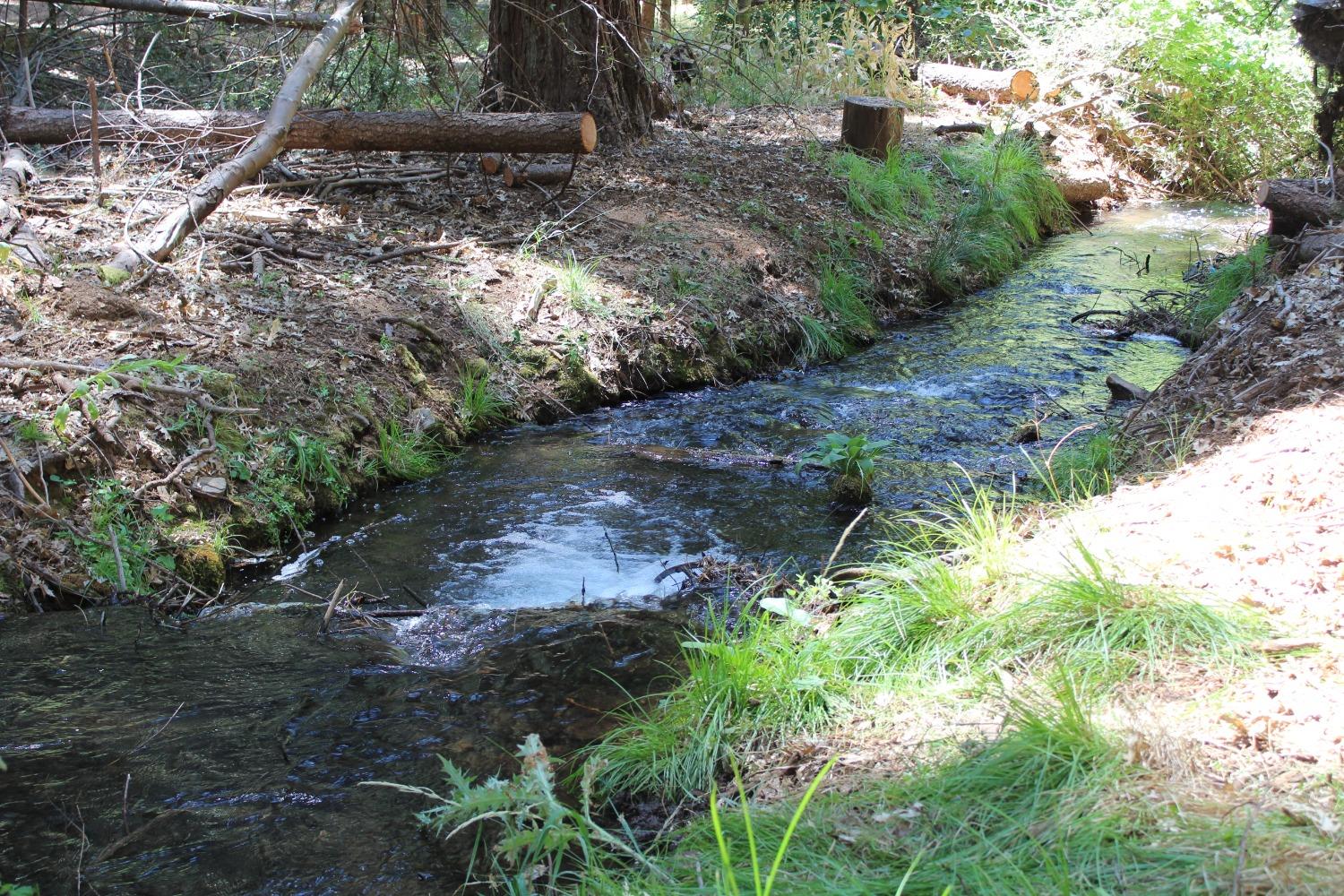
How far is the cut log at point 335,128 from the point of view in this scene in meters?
7.02

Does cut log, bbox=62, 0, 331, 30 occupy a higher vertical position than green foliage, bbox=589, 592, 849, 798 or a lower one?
higher

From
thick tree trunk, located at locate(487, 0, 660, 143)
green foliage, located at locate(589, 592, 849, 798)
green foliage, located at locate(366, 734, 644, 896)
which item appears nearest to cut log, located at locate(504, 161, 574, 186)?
thick tree trunk, located at locate(487, 0, 660, 143)

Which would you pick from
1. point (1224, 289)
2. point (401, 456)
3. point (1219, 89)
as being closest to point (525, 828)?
point (401, 456)

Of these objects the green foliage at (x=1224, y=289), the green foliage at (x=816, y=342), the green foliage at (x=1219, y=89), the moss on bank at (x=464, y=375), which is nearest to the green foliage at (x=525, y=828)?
the moss on bank at (x=464, y=375)

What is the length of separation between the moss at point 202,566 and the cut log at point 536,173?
4.52 m

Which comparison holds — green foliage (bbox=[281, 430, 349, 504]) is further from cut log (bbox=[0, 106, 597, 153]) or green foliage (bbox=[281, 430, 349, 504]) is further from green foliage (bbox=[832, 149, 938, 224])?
green foliage (bbox=[832, 149, 938, 224])

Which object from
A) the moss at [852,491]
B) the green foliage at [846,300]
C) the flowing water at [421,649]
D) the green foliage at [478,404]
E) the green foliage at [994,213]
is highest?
the green foliage at [994,213]

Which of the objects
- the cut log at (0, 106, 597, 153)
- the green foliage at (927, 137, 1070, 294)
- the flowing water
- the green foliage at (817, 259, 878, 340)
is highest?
the cut log at (0, 106, 597, 153)

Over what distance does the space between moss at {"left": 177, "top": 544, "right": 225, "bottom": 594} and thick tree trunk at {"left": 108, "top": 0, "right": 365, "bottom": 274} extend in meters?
2.04

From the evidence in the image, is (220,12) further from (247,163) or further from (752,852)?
(752,852)

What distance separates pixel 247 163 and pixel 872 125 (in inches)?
239

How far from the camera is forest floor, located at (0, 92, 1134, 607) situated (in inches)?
168

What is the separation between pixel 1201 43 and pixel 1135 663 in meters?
12.3

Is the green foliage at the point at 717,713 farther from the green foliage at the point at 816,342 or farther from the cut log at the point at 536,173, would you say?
the cut log at the point at 536,173
